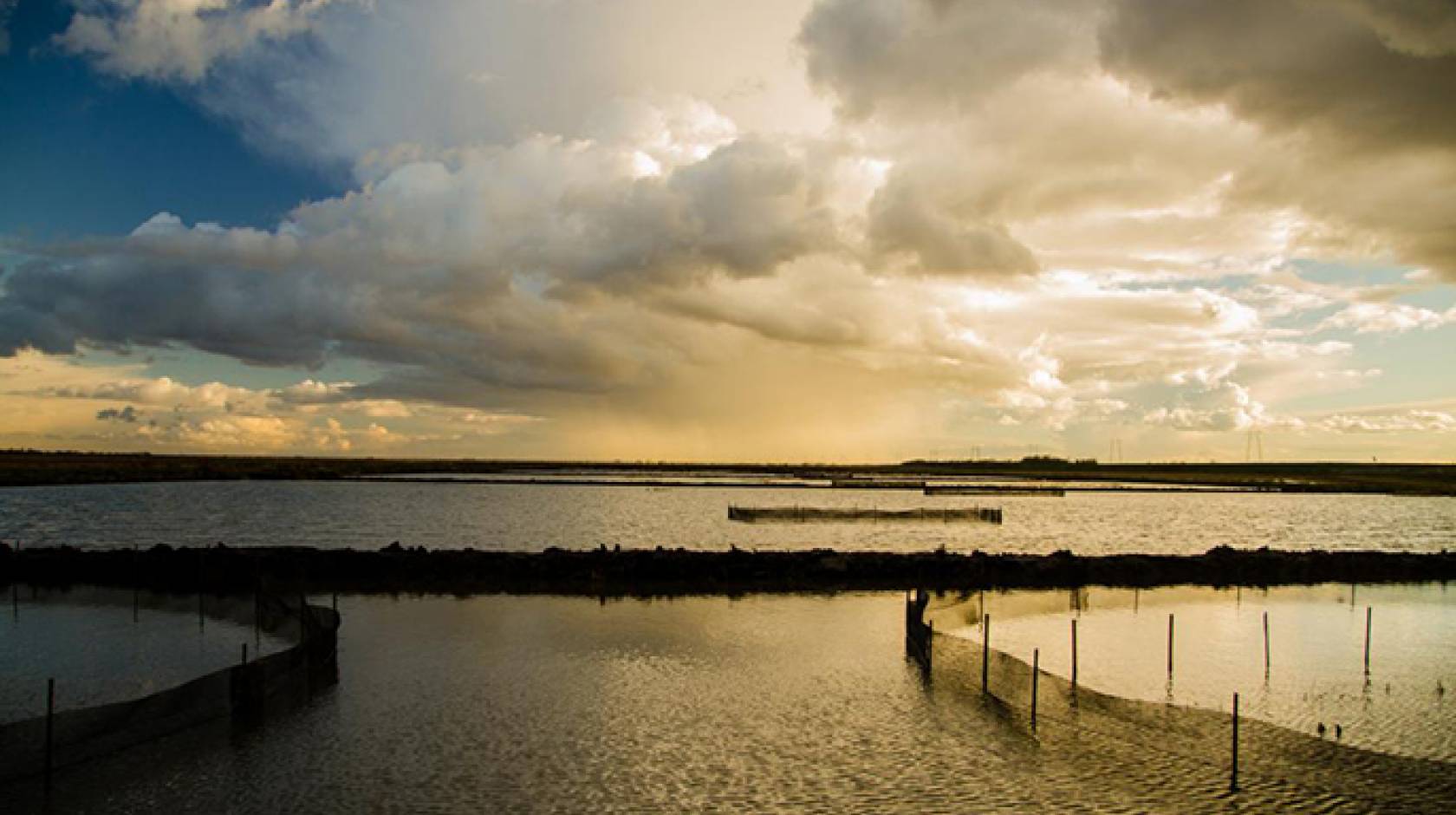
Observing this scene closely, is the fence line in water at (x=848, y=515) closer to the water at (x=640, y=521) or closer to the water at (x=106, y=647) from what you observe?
the water at (x=640, y=521)

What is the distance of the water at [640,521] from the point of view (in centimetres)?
6312

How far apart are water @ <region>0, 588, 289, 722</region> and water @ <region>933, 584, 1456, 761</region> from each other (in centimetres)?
2196

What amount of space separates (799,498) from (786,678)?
3780 inches

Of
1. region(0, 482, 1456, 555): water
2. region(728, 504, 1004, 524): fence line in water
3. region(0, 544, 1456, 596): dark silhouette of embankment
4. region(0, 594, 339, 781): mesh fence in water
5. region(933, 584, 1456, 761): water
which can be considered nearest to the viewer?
region(0, 594, 339, 781): mesh fence in water

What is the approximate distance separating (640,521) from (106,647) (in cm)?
5360

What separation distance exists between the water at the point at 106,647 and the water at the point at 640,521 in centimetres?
2315

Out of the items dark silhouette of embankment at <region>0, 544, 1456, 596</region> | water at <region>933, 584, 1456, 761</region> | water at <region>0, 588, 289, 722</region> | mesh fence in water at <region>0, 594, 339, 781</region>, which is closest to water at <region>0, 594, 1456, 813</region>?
mesh fence in water at <region>0, 594, 339, 781</region>

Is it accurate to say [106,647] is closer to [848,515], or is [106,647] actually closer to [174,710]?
[174,710]

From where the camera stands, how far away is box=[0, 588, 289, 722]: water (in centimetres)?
2192

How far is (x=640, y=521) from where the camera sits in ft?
261

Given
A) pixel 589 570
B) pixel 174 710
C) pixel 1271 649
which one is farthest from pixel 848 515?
pixel 174 710

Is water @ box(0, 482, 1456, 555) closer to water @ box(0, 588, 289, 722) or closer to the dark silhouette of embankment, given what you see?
the dark silhouette of embankment

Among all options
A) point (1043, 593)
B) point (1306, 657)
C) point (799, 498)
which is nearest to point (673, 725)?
point (1306, 657)

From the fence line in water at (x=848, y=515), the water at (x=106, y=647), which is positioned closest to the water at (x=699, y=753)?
the water at (x=106, y=647)
